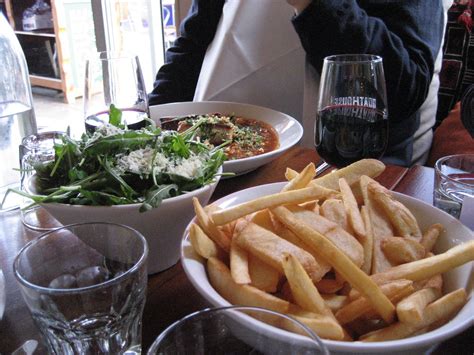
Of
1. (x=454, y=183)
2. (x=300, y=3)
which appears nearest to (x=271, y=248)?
(x=454, y=183)

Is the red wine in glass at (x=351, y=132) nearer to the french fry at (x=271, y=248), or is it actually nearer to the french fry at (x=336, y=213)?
the french fry at (x=336, y=213)

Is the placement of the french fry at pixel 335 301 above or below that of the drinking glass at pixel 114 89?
below

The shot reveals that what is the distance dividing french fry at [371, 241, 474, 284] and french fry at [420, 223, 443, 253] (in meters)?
0.10

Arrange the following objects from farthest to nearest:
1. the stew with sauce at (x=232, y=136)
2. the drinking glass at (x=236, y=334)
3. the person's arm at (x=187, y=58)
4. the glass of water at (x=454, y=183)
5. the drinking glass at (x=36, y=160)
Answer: the person's arm at (x=187, y=58) → the stew with sauce at (x=232, y=136) → the drinking glass at (x=36, y=160) → the glass of water at (x=454, y=183) → the drinking glass at (x=236, y=334)

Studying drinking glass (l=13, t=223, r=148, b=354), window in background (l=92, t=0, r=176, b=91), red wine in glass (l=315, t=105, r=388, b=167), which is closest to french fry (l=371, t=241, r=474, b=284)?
drinking glass (l=13, t=223, r=148, b=354)

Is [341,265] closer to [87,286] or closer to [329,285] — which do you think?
[329,285]

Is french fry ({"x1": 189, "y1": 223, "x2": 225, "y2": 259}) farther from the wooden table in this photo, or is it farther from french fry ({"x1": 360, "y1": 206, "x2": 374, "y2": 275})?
french fry ({"x1": 360, "y1": 206, "x2": 374, "y2": 275})

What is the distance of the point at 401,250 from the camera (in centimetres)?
68

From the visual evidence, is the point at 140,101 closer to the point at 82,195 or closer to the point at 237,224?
the point at 82,195

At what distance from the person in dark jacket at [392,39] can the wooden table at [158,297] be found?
2.19 feet

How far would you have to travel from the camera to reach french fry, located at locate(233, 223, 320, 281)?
0.61 meters

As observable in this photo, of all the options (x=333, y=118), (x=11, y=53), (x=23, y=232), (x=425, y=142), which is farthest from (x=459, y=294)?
(x=425, y=142)

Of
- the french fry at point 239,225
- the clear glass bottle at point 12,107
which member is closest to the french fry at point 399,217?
the french fry at point 239,225

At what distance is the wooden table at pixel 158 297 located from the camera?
26.4 inches
